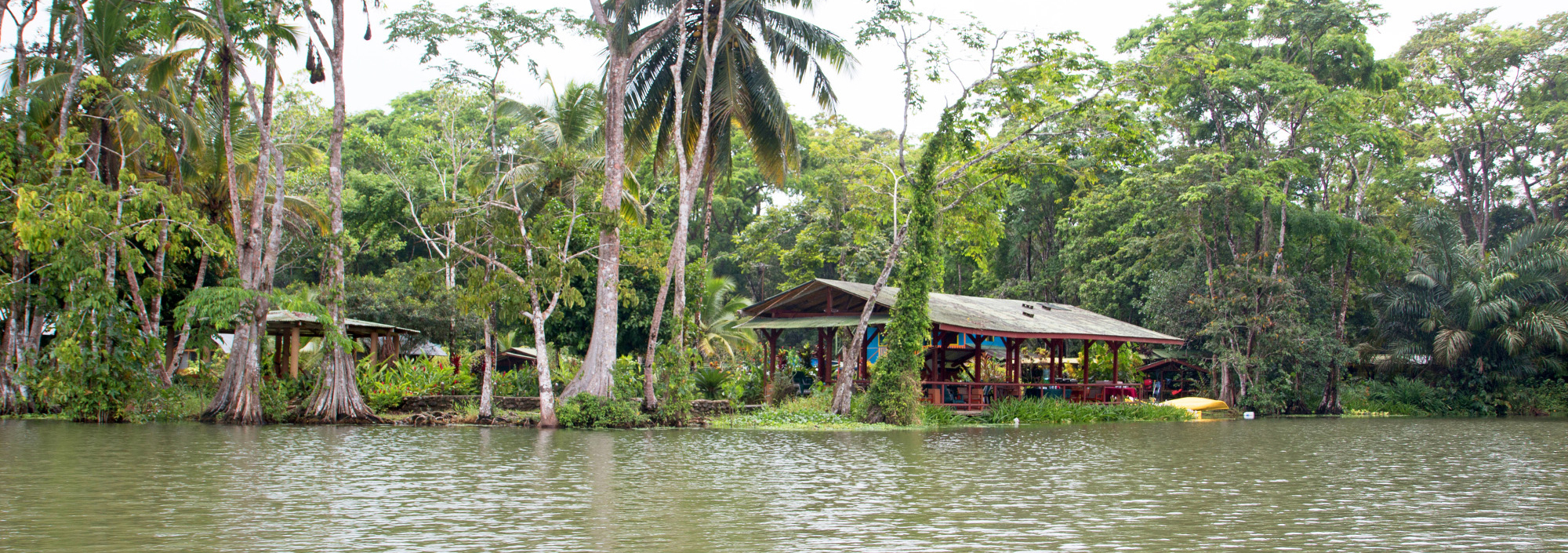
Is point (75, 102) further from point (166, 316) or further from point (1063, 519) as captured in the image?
point (1063, 519)

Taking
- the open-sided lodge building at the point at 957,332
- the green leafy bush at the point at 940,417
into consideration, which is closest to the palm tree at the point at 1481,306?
the open-sided lodge building at the point at 957,332

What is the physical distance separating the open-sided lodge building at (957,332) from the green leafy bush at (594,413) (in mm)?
5720

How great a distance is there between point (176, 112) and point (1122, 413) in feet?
75.5

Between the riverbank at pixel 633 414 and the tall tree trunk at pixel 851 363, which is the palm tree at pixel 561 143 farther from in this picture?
the tall tree trunk at pixel 851 363

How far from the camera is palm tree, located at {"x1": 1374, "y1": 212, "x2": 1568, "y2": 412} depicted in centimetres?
3497

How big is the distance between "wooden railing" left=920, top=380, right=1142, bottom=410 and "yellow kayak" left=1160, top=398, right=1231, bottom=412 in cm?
115

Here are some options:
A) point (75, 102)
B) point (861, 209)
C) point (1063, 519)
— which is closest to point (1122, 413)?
point (861, 209)

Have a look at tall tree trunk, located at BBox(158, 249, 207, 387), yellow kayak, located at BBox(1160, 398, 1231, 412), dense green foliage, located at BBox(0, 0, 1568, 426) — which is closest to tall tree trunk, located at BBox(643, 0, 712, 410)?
dense green foliage, located at BBox(0, 0, 1568, 426)

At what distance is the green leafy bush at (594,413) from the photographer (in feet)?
68.8

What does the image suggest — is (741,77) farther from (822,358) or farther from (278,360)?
(278,360)

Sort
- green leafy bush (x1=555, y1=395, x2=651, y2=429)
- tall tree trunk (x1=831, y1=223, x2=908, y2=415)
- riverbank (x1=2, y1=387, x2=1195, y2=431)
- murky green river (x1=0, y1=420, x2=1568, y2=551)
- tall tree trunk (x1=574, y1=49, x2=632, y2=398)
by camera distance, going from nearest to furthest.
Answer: murky green river (x1=0, y1=420, x2=1568, y2=551), green leafy bush (x1=555, y1=395, x2=651, y2=429), riverbank (x1=2, y1=387, x2=1195, y2=431), tall tree trunk (x1=574, y1=49, x2=632, y2=398), tall tree trunk (x1=831, y1=223, x2=908, y2=415)

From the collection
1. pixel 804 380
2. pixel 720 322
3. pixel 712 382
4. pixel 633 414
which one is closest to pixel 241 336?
pixel 633 414

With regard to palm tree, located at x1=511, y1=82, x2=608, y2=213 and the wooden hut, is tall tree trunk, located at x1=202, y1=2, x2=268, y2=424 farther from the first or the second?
palm tree, located at x1=511, y1=82, x2=608, y2=213

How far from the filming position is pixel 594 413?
827 inches
